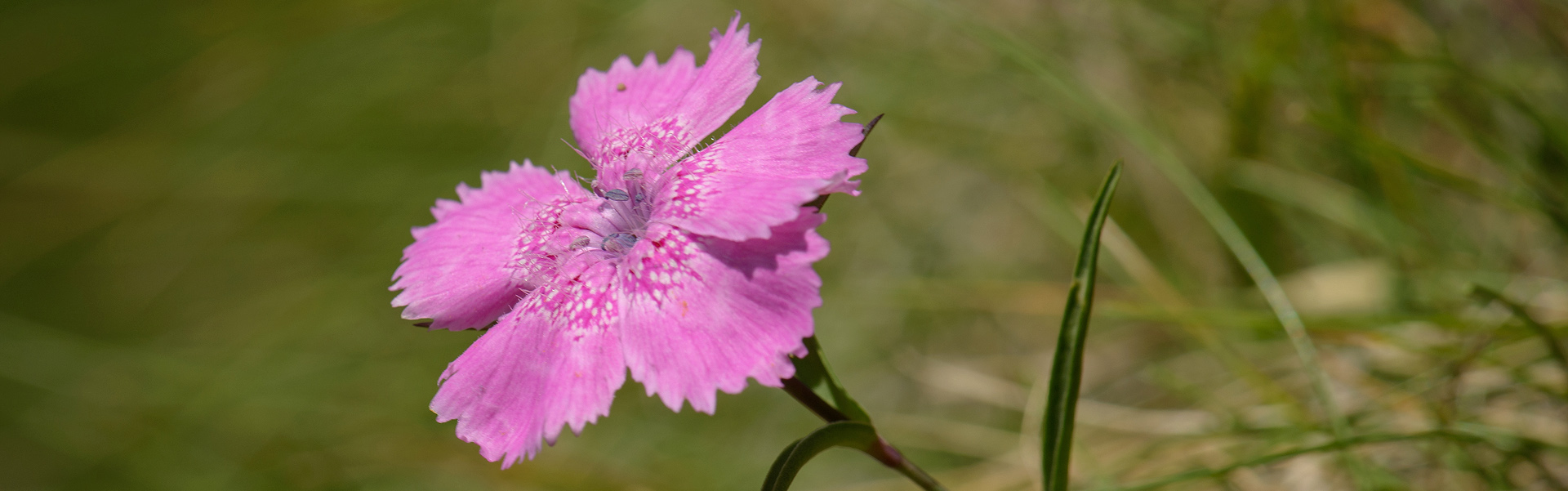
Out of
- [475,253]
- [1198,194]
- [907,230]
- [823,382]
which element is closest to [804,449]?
[823,382]

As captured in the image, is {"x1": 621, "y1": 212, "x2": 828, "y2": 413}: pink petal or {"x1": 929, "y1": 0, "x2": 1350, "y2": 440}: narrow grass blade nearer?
{"x1": 621, "y1": 212, "x2": 828, "y2": 413}: pink petal

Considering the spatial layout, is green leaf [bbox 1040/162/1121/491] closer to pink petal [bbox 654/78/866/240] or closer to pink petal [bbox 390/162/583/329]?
pink petal [bbox 654/78/866/240]

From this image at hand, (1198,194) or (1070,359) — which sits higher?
(1198,194)

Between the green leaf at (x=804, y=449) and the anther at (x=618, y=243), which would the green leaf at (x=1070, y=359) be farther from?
the anther at (x=618, y=243)

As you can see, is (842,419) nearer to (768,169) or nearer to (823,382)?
(823,382)

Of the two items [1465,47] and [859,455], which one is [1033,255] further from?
[1465,47]

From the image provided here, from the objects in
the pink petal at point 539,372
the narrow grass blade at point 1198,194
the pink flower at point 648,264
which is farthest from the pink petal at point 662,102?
the narrow grass blade at point 1198,194

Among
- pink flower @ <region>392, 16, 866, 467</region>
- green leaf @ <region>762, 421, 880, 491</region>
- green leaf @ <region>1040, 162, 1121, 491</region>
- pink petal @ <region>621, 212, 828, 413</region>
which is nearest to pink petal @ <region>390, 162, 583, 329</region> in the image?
pink flower @ <region>392, 16, 866, 467</region>

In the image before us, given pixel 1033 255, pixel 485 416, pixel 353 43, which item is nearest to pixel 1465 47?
pixel 1033 255
